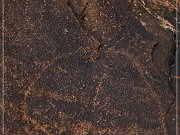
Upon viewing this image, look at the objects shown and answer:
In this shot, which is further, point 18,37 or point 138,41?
point 138,41

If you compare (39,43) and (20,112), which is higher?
(39,43)

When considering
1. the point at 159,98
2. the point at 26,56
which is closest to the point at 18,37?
the point at 26,56

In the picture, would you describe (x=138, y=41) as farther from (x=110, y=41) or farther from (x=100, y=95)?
(x=100, y=95)

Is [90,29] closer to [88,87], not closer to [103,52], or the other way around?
[103,52]

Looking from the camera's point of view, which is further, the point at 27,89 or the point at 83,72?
the point at 83,72

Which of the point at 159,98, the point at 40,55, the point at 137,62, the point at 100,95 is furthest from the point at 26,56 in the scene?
the point at 159,98

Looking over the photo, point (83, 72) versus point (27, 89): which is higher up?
point (83, 72)

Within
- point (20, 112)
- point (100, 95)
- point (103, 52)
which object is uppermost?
point (103, 52)
